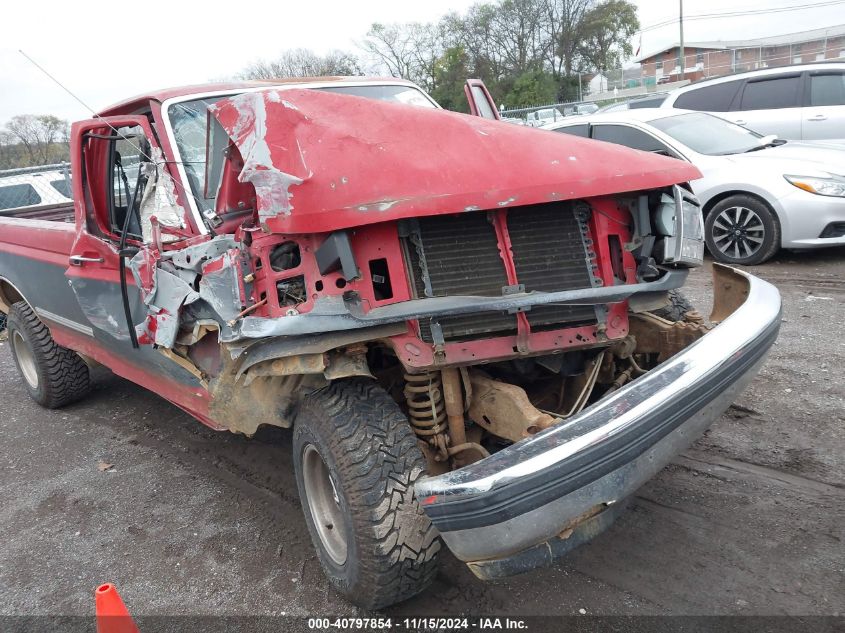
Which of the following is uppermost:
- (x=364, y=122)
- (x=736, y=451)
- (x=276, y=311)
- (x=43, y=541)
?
(x=364, y=122)

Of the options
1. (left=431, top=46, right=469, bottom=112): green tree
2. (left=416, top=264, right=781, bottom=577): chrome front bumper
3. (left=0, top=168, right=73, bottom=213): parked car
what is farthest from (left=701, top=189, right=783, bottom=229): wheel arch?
(left=431, top=46, right=469, bottom=112): green tree

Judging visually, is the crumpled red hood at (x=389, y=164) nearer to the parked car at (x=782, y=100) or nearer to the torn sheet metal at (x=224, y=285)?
the torn sheet metal at (x=224, y=285)

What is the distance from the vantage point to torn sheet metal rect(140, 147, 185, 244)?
3.12 m

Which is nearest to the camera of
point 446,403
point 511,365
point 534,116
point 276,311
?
point 276,311

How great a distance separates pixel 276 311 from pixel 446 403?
0.76 meters

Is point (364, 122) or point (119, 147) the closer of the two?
point (364, 122)

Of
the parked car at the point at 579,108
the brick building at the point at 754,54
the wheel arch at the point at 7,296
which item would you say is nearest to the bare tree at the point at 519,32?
the brick building at the point at 754,54

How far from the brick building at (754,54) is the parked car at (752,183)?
816 inches

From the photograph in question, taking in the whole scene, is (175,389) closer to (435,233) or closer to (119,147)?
(119,147)

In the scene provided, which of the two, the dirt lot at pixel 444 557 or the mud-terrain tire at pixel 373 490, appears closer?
the mud-terrain tire at pixel 373 490

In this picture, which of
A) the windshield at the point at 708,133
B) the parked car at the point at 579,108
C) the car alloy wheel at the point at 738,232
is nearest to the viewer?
the car alloy wheel at the point at 738,232

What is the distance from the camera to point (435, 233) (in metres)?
2.50

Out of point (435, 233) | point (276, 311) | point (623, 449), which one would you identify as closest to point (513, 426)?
point (623, 449)

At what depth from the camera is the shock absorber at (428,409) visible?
263 centimetres
